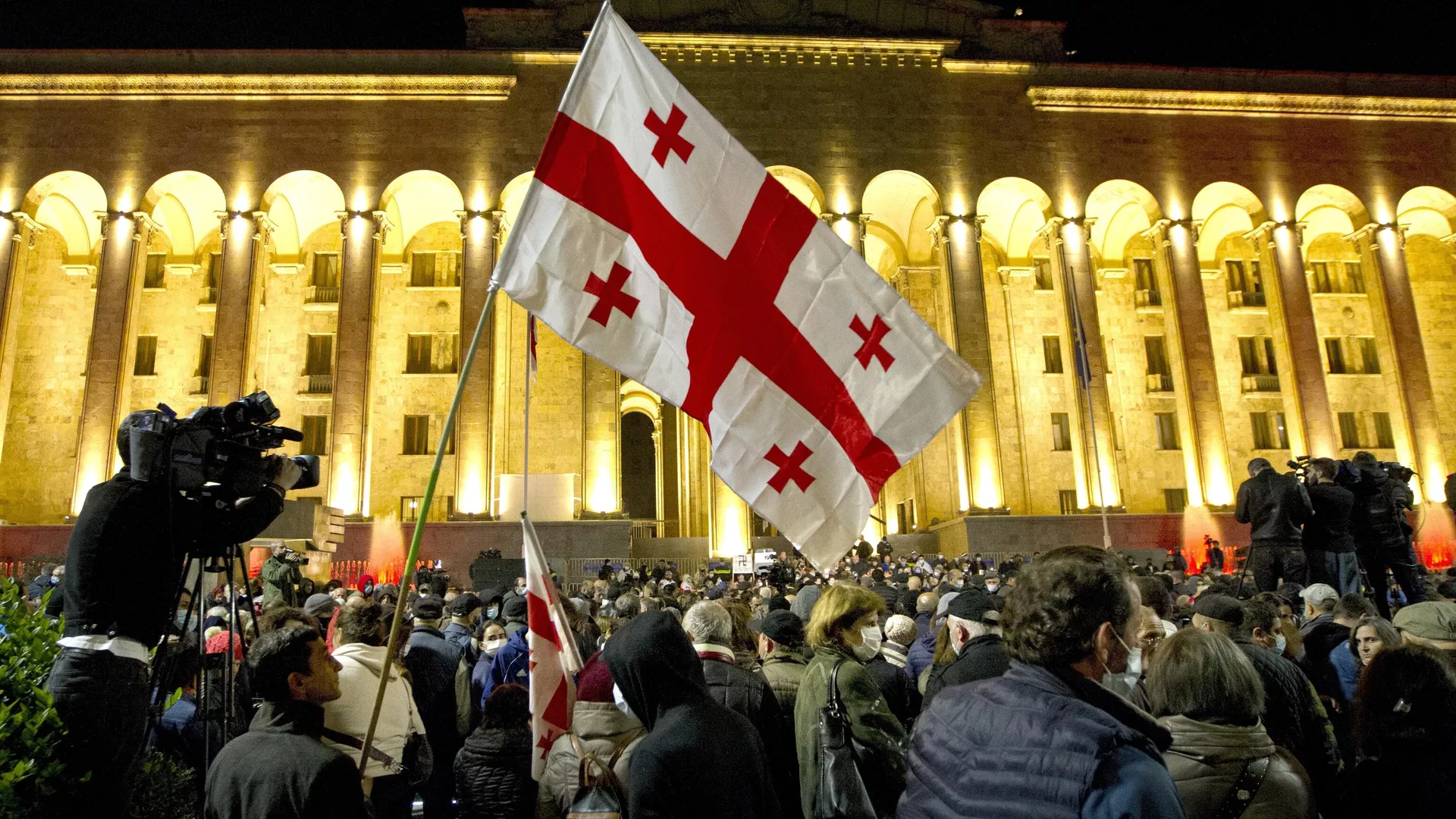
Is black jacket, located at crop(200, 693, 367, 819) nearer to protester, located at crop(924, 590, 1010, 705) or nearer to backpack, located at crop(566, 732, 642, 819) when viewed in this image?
backpack, located at crop(566, 732, 642, 819)

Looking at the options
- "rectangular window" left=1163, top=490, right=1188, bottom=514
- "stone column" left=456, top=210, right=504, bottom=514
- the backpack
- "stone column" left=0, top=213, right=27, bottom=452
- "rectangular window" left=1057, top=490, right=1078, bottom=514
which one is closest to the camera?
the backpack

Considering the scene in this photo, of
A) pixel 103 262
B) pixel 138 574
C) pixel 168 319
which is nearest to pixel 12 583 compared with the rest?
pixel 138 574

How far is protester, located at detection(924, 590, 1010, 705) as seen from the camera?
15.4 feet

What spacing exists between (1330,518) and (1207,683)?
25.9ft

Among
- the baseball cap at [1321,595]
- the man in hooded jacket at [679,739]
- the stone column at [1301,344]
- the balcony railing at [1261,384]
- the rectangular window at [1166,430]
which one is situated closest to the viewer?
the man in hooded jacket at [679,739]

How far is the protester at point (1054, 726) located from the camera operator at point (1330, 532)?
27.7 feet

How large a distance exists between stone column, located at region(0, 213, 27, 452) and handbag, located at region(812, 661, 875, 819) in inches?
1279

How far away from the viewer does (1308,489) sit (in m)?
9.63

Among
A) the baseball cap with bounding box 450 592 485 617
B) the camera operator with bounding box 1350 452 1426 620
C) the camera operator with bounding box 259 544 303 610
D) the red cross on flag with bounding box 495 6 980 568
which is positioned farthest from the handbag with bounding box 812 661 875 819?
the camera operator with bounding box 259 544 303 610

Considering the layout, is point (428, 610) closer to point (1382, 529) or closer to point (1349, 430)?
point (1382, 529)

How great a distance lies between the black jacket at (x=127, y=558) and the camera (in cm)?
391

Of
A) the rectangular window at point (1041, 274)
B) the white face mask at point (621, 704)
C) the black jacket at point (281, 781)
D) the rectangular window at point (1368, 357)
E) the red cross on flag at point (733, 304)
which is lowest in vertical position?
the black jacket at point (281, 781)

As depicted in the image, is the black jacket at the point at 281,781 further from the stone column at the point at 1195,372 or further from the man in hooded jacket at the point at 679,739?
the stone column at the point at 1195,372

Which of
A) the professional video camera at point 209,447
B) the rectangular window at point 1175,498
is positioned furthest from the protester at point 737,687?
the rectangular window at point 1175,498
